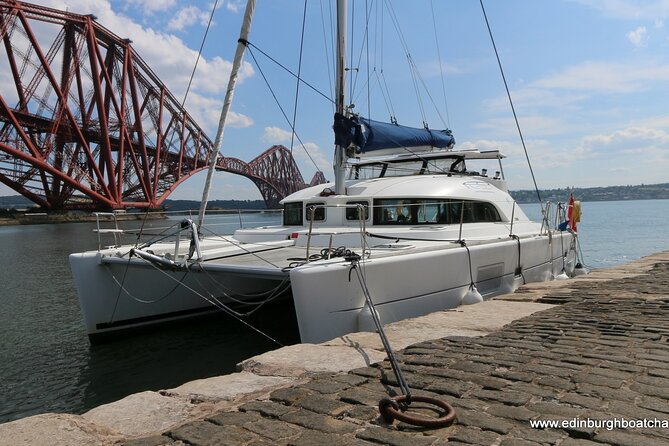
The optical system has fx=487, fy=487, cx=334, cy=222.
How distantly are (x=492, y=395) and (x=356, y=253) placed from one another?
10.2ft

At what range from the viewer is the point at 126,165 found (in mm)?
56719

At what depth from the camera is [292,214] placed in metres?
9.71

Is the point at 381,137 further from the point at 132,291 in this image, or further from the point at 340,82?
the point at 132,291

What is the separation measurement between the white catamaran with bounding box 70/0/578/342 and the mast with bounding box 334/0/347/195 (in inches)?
0.8

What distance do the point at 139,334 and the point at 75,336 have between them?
3.95 ft

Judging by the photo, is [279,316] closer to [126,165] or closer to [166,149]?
[126,165]

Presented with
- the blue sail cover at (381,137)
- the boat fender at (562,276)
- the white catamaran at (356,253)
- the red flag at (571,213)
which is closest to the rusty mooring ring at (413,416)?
the white catamaran at (356,253)

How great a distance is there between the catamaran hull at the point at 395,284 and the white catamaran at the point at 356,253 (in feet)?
0.05

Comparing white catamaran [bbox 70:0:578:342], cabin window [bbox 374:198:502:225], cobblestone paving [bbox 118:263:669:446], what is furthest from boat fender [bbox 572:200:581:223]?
cobblestone paving [bbox 118:263:669:446]

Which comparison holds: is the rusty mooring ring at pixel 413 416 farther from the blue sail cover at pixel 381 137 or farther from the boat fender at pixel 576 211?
the boat fender at pixel 576 211

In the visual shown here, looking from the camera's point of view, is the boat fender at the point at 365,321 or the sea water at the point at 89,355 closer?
the boat fender at the point at 365,321

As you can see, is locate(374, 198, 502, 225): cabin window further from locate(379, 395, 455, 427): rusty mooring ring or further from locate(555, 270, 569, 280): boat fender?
locate(379, 395, 455, 427): rusty mooring ring

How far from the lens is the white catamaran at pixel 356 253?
5461 mm

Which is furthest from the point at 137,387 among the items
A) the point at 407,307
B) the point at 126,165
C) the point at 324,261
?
the point at 126,165
